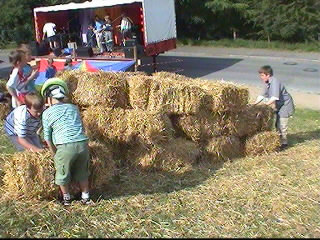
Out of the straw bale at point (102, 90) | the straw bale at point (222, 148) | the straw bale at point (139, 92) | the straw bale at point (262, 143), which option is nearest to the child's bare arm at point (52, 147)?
the straw bale at point (102, 90)

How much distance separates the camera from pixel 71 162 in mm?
5410

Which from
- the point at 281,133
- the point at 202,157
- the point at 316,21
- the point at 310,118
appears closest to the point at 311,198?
the point at 202,157

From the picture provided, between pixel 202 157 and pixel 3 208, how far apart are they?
3471mm

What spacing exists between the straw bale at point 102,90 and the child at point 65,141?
65.2 inches

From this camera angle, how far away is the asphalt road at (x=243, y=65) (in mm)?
17795

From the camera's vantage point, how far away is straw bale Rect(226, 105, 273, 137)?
8086 millimetres

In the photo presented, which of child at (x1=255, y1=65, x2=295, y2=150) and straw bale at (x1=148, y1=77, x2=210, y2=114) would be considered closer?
straw bale at (x1=148, y1=77, x2=210, y2=114)

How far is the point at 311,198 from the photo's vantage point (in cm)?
596

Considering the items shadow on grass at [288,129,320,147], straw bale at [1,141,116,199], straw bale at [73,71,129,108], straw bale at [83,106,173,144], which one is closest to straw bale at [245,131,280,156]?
shadow on grass at [288,129,320,147]

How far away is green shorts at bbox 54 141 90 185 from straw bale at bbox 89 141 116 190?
306 millimetres

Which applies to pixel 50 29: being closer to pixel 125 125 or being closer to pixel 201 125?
pixel 201 125

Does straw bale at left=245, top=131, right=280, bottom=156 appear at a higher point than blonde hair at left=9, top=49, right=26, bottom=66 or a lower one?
lower

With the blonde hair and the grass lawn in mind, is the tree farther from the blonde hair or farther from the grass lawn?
the grass lawn

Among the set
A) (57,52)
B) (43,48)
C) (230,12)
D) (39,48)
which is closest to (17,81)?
(57,52)
